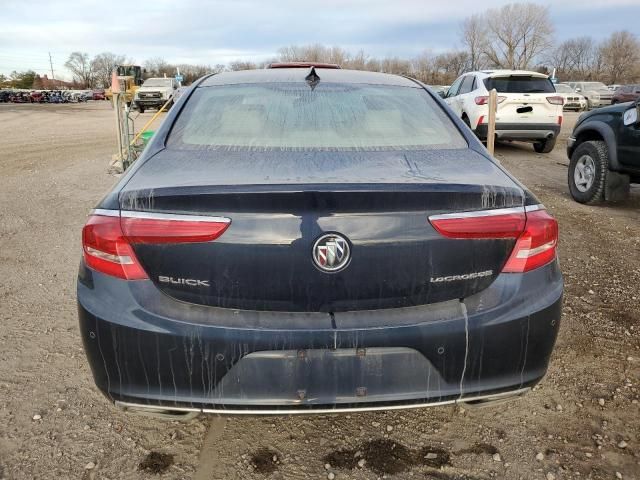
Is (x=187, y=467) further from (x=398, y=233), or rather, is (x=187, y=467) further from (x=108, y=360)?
(x=398, y=233)

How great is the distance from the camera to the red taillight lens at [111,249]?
5.85 feet

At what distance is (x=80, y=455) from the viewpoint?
89.7 inches

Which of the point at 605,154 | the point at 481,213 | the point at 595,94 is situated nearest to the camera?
the point at 481,213

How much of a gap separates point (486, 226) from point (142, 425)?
1.79m

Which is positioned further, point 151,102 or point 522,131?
point 151,102

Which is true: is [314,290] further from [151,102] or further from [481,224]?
[151,102]

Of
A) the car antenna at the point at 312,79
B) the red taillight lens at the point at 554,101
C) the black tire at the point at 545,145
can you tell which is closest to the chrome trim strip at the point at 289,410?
the car antenna at the point at 312,79

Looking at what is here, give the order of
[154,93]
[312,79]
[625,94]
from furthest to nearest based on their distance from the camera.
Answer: [625,94], [154,93], [312,79]

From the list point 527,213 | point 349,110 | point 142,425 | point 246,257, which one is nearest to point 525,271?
point 527,213

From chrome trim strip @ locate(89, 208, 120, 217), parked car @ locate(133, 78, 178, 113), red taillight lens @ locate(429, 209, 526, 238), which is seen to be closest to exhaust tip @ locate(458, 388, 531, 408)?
red taillight lens @ locate(429, 209, 526, 238)

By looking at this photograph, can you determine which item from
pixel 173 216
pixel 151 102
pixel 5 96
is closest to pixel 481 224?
pixel 173 216

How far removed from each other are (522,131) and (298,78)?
9.21 metres

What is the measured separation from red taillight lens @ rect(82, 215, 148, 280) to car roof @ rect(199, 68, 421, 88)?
4.59ft

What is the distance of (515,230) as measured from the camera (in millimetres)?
1845
